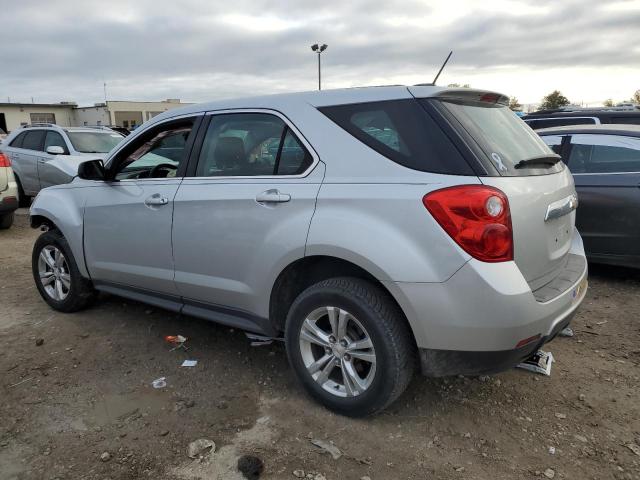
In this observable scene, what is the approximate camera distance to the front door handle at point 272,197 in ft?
9.52

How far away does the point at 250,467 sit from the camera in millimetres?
2504

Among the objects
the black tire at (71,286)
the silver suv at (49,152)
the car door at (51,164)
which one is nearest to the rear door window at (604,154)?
the black tire at (71,286)

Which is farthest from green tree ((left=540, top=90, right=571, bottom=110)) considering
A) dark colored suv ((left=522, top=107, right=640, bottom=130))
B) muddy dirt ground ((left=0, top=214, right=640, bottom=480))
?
muddy dirt ground ((left=0, top=214, right=640, bottom=480))

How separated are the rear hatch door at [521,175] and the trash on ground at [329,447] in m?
1.28

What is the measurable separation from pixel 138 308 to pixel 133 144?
5.25 feet

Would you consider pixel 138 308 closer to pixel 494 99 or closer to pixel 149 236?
pixel 149 236

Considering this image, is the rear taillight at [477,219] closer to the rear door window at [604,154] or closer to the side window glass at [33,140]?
the rear door window at [604,154]

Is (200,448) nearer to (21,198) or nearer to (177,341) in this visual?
(177,341)

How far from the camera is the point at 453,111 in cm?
265

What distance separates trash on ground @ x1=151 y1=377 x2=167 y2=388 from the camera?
10.9ft

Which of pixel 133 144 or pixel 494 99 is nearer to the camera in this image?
pixel 494 99

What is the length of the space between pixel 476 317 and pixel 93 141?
9.45m

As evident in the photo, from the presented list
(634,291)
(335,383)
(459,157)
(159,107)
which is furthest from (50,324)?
(159,107)

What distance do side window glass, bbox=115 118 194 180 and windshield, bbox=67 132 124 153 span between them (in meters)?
6.39
